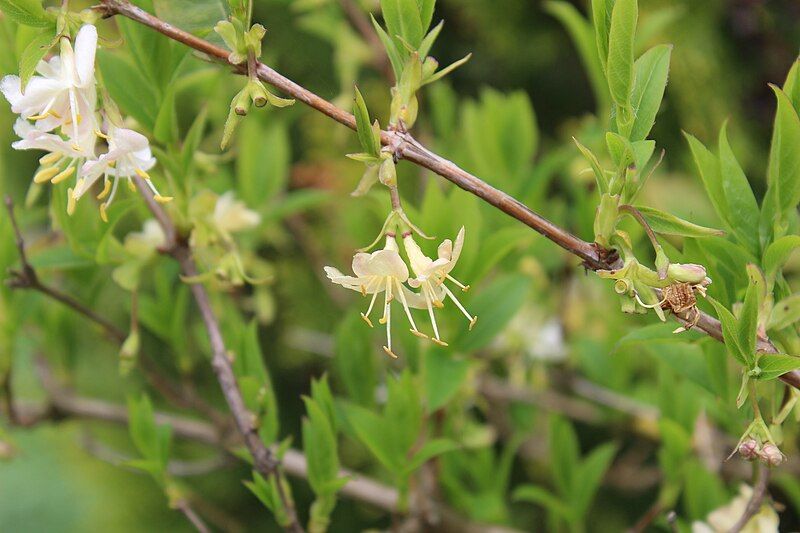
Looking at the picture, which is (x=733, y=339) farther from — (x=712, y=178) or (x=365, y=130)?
(x=365, y=130)

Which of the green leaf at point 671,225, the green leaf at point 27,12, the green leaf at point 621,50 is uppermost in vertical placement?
the green leaf at point 27,12

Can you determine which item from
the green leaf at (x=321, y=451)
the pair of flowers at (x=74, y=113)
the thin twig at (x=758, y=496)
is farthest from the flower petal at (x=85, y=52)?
the thin twig at (x=758, y=496)

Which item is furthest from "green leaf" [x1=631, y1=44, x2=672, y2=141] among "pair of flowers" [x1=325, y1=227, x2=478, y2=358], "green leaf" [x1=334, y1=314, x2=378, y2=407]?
"green leaf" [x1=334, y1=314, x2=378, y2=407]

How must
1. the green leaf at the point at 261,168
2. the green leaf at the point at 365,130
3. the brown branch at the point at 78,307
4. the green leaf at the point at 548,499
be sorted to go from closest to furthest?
the green leaf at the point at 365,130 → the brown branch at the point at 78,307 → the green leaf at the point at 548,499 → the green leaf at the point at 261,168

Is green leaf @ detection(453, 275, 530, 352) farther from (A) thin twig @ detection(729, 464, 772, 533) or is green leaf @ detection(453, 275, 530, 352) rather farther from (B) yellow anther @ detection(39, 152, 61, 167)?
(B) yellow anther @ detection(39, 152, 61, 167)

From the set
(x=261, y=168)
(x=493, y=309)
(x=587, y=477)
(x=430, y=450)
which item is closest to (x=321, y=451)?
(x=430, y=450)

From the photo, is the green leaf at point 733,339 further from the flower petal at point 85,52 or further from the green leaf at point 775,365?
the flower petal at point 85,52

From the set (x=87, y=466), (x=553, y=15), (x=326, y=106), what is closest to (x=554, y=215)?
(x=553, y=15)
